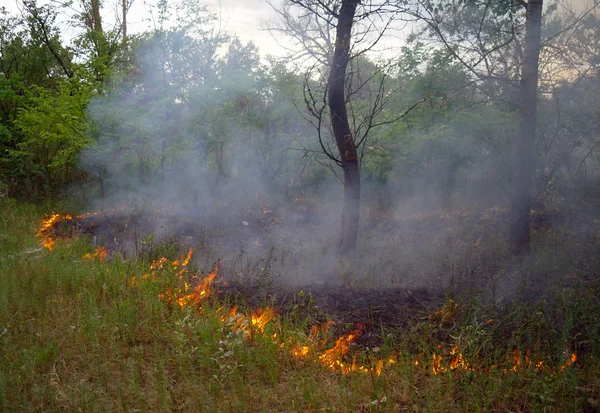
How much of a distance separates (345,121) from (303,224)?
8.88 feet

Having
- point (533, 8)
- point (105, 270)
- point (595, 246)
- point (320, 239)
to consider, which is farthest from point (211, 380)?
point (533, 8)

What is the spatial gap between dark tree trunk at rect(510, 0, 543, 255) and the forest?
3 centimetres

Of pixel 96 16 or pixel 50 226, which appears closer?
pixel 50 226

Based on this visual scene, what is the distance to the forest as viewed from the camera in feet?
10.4

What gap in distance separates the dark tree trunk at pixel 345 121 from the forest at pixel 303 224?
30 millimetres

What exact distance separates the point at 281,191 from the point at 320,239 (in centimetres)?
257

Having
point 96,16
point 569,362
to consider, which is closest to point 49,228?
point 569,362

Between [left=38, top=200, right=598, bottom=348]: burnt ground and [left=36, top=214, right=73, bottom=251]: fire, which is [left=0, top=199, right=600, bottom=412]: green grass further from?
[left=36, top=214, right=73, bottom=251]: fire

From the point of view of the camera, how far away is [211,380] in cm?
309

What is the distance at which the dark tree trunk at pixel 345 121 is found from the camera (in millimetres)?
5602

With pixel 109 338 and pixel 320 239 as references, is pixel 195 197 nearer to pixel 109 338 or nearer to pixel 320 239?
pixel 320 239

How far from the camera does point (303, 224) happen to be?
26.3ft

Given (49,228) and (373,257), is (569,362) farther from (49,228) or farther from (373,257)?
(49,228)

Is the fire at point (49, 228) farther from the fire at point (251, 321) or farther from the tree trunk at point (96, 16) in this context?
the tree trunk at point (96, 16)
